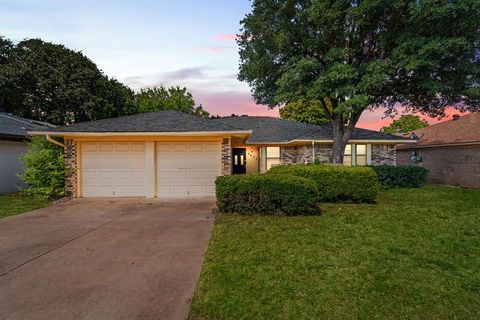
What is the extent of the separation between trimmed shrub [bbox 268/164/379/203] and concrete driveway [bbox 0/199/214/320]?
4236 millimetres

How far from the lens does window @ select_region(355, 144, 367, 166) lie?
16.1m

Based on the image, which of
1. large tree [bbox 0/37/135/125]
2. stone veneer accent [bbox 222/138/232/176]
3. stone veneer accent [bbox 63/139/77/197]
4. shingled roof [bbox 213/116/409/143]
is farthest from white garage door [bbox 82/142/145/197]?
large tree [bbox 0/37/135/125]

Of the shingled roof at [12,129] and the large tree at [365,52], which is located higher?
the large tree at [365,52]

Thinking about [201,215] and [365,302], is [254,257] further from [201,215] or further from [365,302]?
[201,215]

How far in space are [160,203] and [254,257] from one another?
19.0 ft

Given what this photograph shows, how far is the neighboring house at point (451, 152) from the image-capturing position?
579 inches

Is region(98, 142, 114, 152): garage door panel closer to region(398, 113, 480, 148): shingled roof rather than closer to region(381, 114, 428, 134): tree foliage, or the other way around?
region(398, 113, 480, 148): shingled roof

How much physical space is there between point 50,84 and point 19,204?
17.0m

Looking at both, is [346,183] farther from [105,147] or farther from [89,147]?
[89,147]

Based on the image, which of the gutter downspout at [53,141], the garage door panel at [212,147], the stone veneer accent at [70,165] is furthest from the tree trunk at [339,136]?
the gutter downspout at [53,141]

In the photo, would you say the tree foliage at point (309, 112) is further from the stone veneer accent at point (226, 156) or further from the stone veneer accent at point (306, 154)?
the stone veneer accent at point (226, 156)

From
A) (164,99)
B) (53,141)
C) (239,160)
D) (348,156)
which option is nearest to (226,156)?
(53,141)

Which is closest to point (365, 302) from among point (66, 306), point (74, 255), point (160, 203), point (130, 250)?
point (66, 306)

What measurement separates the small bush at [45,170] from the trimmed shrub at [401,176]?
14857mm
